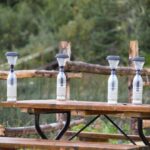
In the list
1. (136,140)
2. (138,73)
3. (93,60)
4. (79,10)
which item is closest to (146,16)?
(93,60)

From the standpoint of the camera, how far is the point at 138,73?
684 centimetres

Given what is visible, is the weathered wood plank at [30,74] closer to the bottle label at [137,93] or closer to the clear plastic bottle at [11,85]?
the clear plastic bottle at [11,85]

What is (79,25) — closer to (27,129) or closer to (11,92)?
(27,129)

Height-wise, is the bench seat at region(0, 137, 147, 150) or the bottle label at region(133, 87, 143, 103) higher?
the bottle label at region(133, 87, 143, 103)

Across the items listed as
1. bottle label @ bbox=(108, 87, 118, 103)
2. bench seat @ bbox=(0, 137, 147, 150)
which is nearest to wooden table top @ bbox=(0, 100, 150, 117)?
bottle label @ bbox=(108, 87, 118, 103)

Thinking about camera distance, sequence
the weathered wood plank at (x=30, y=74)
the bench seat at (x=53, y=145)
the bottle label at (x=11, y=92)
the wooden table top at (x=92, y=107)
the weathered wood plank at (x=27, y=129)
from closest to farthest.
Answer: the bench seat at (x=53, y=145), the wooden table top at (x=92, y=107), the bottle label at (x=11, y=92), the weathered wood plank at (x=27, y=129), the weathered wood plank at (x=30, y=74)

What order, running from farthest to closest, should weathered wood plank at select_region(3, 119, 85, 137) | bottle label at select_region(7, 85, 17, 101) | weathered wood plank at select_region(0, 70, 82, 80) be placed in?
weathered wood plank at select_region(0, 70, 82, 80)
weathered wood plank at select_region(3, 119, 85, 137)
bottle label at select_region(7, 85, 17, 101)

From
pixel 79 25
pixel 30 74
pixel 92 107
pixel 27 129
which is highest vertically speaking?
pixel 79 25

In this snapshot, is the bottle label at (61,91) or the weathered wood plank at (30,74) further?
the weathered wood plank at (30,74)

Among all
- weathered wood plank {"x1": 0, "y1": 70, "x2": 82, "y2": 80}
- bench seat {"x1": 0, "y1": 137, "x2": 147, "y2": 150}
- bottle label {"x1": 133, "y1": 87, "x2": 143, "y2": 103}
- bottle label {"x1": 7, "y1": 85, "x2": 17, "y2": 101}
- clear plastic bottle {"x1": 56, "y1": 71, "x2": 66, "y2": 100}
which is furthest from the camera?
weathered wood plank {"x1": 0, "y1": 70, "x2": 82, "y2": 80}

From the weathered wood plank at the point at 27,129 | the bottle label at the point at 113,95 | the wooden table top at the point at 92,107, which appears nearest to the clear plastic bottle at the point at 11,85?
the wooden table top at the point at 92,107

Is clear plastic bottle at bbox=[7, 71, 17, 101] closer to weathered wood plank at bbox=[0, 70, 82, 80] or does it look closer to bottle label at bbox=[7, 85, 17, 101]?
bottle label at bbox=[7, 85, 17, 101]

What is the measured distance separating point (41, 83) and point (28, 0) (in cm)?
1683

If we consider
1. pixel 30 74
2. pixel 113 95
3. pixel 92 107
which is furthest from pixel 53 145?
pixel 30 74
